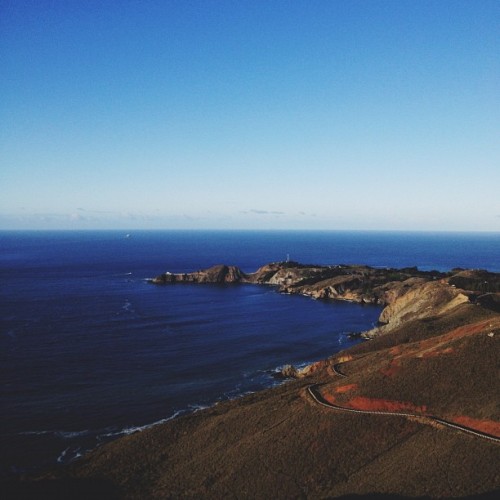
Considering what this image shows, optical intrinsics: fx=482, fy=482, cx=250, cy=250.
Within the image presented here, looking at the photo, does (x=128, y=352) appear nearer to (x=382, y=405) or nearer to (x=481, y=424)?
(x=382, y=405)

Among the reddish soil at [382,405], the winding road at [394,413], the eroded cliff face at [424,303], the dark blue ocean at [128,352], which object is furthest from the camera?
the eroded cliff face at [424,303]

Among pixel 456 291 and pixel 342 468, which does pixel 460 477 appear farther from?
pixel 456 291

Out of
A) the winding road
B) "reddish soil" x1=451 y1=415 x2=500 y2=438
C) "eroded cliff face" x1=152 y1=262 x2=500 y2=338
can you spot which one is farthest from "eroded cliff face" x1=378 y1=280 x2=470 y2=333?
"reddish soil" x1=451 y1=415 x2=500 y2=438

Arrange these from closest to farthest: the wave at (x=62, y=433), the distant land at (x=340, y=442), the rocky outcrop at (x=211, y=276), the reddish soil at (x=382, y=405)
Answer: the distant land at (x=340, y=442) < the reddish soil at (x=382, y=405) < the wave at (x=62, y=433) < the rocky outcrop at (x=211, y=276)

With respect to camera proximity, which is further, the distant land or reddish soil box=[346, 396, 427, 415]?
reddish soil box=[346, 396, 427, 415]

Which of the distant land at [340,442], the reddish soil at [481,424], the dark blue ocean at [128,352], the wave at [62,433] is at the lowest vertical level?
the wave at [62,433]

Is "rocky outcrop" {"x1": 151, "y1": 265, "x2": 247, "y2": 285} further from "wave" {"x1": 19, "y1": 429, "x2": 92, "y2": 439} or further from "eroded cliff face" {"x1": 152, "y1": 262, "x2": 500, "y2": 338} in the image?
"wave" {"x1": 19, "y1": 429, "x2": 92, "y2": 439}

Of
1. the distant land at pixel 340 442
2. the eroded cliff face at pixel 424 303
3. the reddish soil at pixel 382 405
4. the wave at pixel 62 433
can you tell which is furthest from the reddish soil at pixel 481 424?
the eroded cliff face at pixel 424 303

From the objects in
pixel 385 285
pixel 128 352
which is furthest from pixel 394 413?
pixel 385 285

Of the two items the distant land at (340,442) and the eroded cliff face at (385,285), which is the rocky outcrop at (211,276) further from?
the distant land at (340,442)

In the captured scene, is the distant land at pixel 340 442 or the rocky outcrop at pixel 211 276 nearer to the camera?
the distant land at pixel 340 442

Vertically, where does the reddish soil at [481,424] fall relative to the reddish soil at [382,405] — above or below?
→ above
